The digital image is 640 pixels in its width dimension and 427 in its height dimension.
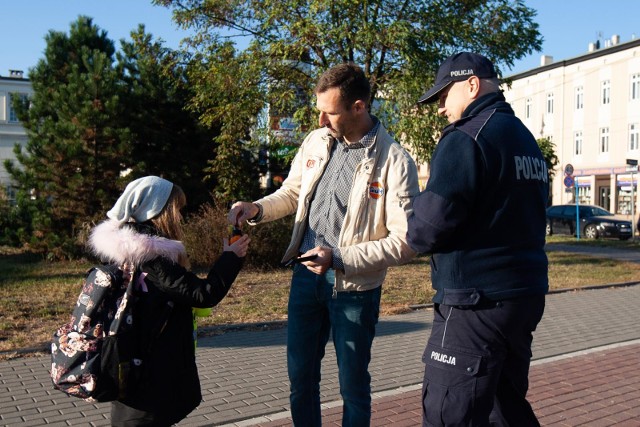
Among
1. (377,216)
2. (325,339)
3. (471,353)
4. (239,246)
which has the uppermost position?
(377,216)

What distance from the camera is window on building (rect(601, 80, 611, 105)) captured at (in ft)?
145

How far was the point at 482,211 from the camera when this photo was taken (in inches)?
105

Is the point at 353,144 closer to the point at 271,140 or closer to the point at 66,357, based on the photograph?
the point at 66,357

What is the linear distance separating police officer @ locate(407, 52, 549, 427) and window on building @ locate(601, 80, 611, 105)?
45.8m

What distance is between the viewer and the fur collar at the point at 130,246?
117 inches

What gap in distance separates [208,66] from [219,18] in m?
1.15

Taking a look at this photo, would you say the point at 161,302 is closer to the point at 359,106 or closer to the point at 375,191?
the point at 375,191

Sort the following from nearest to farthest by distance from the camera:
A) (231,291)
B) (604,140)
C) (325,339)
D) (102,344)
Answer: (102,344)
(325,339)
(231,291)
(604,140)

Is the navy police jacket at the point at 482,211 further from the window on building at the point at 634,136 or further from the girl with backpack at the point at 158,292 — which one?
the window on building at the point at 634,136

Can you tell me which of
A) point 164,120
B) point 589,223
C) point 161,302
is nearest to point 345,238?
point 161,302

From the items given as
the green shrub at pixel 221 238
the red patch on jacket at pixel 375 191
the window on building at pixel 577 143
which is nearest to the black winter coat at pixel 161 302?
the red patch on jacket at pixel 375 191

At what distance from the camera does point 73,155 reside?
560 inches

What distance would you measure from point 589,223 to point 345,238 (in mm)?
29104

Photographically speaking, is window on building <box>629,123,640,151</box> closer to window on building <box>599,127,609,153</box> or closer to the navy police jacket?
window on building <box>599,127,609,153</box>
